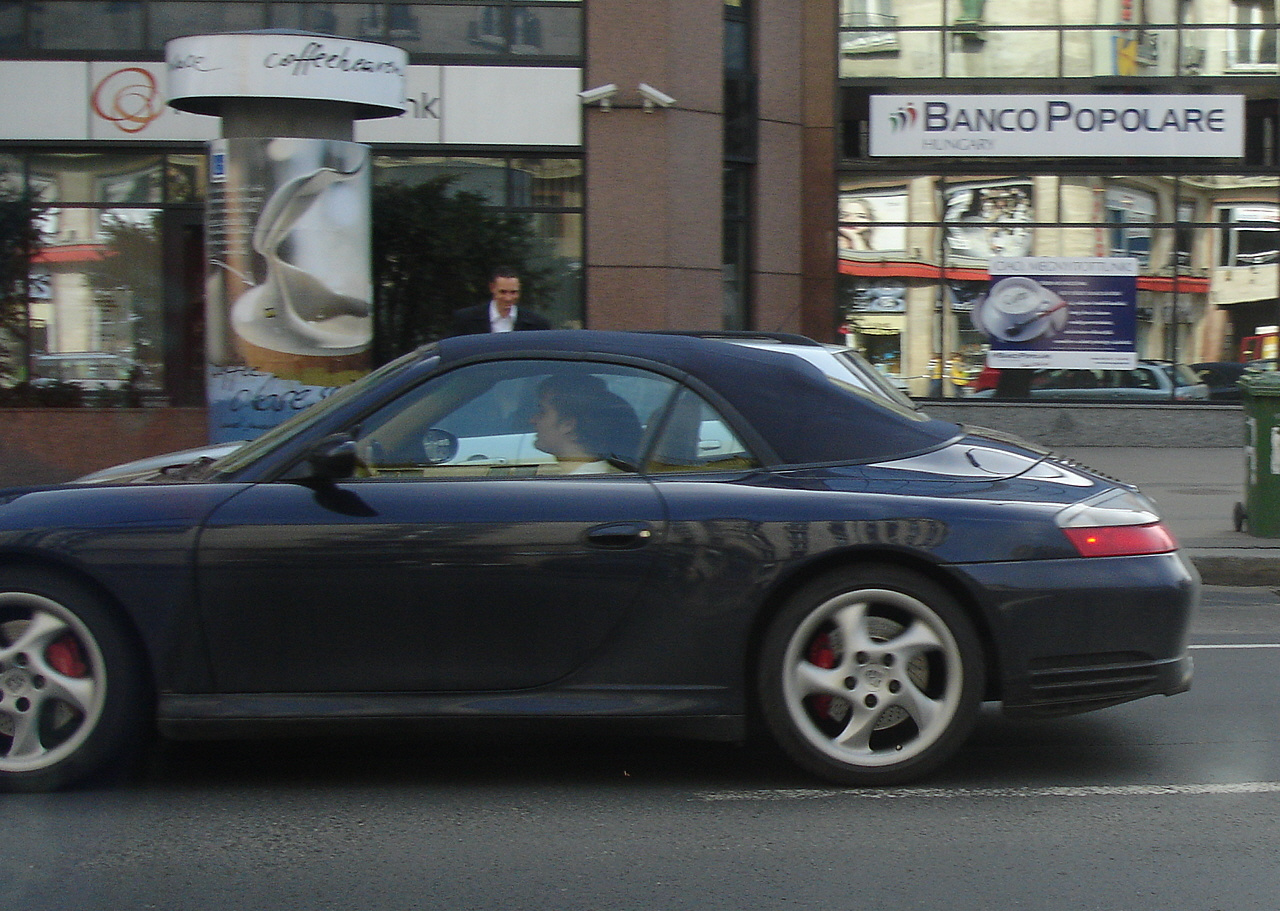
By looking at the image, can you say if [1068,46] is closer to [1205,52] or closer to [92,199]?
[1205,52]

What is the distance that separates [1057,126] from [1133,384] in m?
2.91

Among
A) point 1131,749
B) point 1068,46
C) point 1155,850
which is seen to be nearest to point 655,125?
point 1068,46

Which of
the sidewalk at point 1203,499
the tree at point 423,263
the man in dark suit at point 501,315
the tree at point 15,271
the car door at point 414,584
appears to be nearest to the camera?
the car door at point 414,584

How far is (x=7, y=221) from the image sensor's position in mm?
14883

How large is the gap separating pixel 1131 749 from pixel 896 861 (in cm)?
154

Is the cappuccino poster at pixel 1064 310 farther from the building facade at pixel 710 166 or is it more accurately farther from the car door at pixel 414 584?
the car door at pixel 414 584

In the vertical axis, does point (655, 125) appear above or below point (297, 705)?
above

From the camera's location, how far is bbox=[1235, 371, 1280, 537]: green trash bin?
965 cm

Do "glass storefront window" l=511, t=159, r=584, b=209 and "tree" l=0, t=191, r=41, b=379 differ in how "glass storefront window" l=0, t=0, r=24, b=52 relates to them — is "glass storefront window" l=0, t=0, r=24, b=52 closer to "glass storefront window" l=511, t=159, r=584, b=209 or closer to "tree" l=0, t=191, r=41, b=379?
"tree" l=0, t=191, r=41, b=379

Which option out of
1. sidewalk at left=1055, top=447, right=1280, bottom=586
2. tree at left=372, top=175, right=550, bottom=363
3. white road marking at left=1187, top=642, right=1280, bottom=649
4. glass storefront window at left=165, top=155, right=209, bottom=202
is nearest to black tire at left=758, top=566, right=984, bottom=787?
white road marking at left=1187, top=642, right=1280, bottom=649

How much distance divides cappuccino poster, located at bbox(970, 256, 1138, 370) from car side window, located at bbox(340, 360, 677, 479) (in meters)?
13.0

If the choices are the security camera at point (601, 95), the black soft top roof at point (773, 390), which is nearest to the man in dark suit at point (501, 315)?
the black soft top roof at point (773, 390)

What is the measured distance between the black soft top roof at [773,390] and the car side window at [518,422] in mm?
75

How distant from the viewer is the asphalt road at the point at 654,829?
12.7 ft
